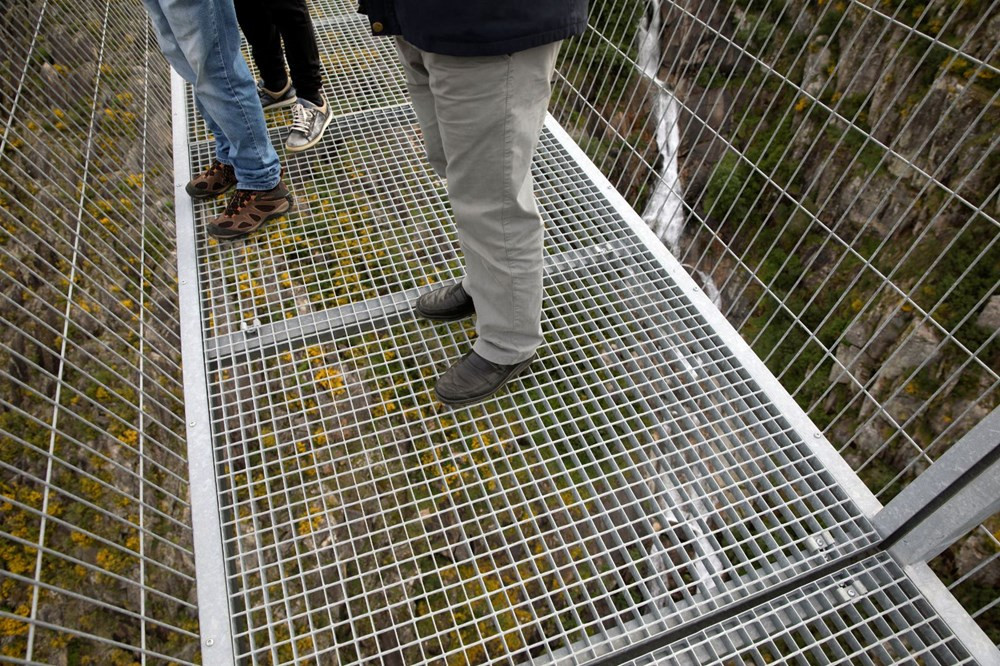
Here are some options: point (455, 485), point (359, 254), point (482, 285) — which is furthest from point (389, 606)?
point (359, 254)

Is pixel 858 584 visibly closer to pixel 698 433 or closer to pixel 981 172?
pixel 698 433

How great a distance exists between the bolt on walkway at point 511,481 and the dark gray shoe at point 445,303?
0.06 metres

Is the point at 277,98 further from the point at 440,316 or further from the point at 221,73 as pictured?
the point at 440,316

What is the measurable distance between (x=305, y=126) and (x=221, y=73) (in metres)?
0.70

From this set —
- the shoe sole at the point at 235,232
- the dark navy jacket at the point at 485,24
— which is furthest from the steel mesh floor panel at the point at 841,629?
the shoe sole at the point at 235,232

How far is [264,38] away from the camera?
2740 mm

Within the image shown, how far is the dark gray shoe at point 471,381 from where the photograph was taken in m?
Result: 1.88

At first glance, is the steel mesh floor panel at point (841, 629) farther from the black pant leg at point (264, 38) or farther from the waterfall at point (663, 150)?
the black pant leg at point (264, 38)

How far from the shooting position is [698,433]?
183 cm

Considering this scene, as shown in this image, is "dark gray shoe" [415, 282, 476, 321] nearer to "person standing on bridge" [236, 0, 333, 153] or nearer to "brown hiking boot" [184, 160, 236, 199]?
"brown hiking boot" [184, 160, 236, 199]

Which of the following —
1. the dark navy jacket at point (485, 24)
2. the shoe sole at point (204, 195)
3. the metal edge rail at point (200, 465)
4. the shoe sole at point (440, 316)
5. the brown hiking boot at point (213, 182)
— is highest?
the dark navy jacket at point (485, 24)

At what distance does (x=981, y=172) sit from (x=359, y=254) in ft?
40.7

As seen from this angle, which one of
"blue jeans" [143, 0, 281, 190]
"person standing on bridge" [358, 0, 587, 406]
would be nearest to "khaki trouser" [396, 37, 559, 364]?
"person standing on bridge" [358, 0, 587, 406]

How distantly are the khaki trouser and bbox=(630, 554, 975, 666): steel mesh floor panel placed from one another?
3.14ft
